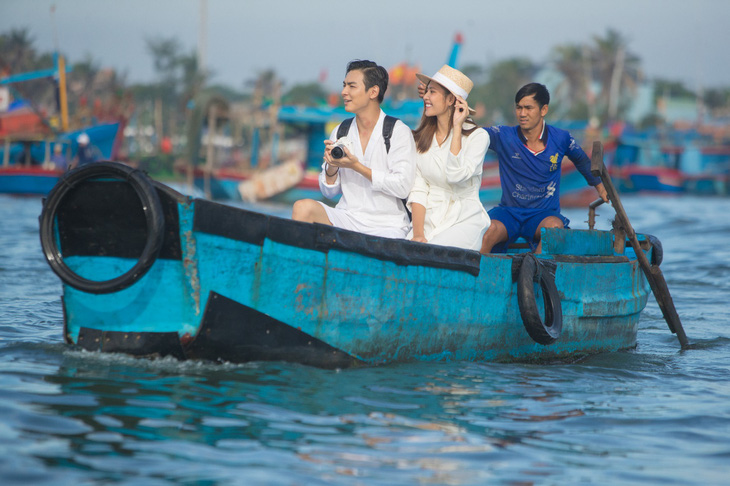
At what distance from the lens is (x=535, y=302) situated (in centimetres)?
461

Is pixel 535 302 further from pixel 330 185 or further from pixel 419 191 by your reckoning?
pixel 330 185

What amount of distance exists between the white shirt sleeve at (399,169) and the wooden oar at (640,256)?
137 centimetres

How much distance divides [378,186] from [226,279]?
43.8 inches

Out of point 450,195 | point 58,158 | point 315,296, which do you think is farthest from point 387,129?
point 58,158

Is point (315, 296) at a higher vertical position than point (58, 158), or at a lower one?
lower

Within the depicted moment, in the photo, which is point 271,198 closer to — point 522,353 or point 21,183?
point 21,183

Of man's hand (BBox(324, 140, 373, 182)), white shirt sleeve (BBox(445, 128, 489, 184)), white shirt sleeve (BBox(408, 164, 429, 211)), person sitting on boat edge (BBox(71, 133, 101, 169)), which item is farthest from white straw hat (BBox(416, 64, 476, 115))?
person sitting on boat edge (BBox(71, 133, 101, 169))

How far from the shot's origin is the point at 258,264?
394 cm

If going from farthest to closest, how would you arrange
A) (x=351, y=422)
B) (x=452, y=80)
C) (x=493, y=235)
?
1. (x=493, y=235)
2. (x=452, y=80)
3. (x=351, y=422)

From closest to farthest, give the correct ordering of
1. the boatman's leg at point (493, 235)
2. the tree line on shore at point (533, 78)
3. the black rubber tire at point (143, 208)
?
1. the black rubber tire at point (143, 208)
2. the boatman's leg at point (493, 235)
3. the tree line on shore at point (533, 78)

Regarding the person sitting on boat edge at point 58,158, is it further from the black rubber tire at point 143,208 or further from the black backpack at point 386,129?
the black rubber tire at point 143,208

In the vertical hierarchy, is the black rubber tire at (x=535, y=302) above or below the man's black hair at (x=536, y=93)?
below

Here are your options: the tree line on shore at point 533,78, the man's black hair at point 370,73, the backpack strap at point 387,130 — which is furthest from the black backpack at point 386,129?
the tree line on shore at point 533,78

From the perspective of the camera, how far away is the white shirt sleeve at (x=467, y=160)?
15.2 feet
